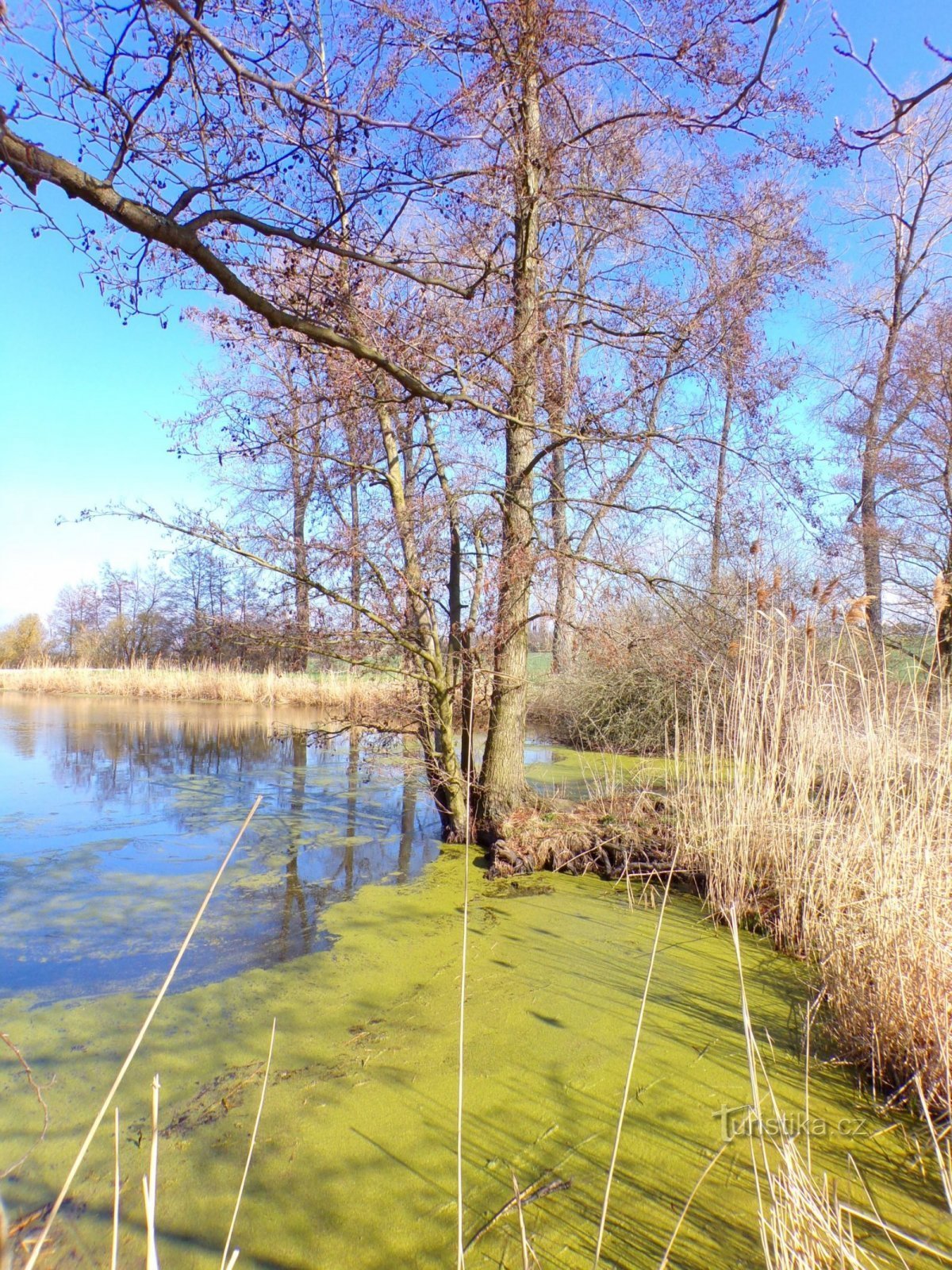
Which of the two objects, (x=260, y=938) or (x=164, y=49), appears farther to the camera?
(x=260, y=938)

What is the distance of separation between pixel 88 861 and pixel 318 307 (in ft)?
13.4

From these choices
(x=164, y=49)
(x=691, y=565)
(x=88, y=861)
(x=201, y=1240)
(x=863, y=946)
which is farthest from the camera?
(x=691, y=565)

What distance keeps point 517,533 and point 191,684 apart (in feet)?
46.4

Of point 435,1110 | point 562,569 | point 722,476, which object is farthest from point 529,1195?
point 722,476

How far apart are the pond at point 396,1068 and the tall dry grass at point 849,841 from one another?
0.24 m

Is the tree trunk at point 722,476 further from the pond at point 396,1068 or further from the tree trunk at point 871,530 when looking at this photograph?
the tree trunk at point 871,530

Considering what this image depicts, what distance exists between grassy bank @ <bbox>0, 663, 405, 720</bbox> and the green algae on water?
932 cm

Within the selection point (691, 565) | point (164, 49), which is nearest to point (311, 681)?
point (691, 565)

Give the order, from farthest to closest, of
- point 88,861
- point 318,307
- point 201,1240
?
point 88,861 < point 318,307 < point 201,1240

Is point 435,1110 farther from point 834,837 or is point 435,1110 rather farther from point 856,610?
point 856,610

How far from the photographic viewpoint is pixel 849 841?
345cm

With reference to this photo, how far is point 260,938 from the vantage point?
4.18 metres

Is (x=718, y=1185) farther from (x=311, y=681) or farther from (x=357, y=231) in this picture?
(x=311, y=681)

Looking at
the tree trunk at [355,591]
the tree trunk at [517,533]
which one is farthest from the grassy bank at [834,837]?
the tree trunk at [355,591]
